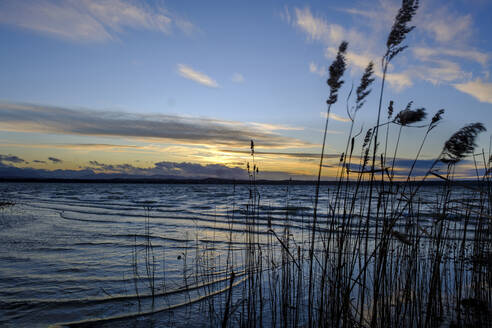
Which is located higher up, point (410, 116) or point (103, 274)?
point (410, 116)

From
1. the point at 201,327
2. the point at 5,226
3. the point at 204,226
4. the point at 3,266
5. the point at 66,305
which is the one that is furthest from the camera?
the point at 204,226

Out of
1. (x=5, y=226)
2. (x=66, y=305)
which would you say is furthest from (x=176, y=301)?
(x=5, y=226)

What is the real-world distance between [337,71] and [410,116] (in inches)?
29.3

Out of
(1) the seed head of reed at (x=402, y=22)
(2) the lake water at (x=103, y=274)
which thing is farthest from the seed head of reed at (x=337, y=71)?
(2) the lake water at (x=103, y=274)

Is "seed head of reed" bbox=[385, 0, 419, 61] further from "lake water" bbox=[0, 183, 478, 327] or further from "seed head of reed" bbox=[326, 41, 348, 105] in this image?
"lake water" bbox=[0, 183, 478, 327]

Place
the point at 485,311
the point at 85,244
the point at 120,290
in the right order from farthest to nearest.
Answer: the point at 85,244 → the point at 120,290 → the point at 485,311

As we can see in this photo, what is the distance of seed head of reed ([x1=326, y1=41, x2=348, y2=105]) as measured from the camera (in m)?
2.81

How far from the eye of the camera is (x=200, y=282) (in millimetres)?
5438

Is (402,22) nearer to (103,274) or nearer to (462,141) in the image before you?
(462,141)

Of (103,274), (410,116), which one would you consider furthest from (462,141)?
(103,274)

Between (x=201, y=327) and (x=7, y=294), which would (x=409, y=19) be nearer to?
Result: (x=201, y=327)

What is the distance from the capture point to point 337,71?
110 inches

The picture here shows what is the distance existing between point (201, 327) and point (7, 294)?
313 cm

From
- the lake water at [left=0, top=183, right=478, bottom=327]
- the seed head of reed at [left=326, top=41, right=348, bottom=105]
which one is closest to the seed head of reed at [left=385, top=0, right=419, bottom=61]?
the seed head of reed at [left=326, top=41, right=348, bottom=105]
